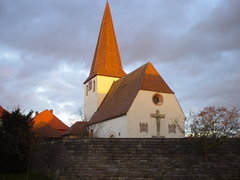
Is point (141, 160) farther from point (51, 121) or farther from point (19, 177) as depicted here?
point (51, 121)

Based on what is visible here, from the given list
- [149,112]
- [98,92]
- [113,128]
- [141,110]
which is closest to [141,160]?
[141,110]

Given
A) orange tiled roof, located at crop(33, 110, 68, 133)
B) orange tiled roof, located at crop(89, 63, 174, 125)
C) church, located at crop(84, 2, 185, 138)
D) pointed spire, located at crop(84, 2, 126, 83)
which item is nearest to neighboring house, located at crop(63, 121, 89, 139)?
church, located at crop(84, 2, 185, 138)

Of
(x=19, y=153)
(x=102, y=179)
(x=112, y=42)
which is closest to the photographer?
(x=102, y=179)

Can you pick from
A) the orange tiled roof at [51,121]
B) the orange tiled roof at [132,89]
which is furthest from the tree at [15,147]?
the orange tiled roof at [51,121]

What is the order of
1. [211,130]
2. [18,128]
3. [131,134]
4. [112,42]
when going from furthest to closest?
[112,42] < [131,134] < [18,128] < [211,130]

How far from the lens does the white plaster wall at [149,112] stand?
22.2 m

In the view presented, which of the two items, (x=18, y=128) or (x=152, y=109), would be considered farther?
(x=152, y=109)

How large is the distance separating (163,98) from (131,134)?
4.36m

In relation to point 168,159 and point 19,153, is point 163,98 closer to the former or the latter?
point 168,159

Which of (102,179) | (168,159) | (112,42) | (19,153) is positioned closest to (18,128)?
(19,153)

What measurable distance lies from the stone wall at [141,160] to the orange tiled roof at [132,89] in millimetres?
9014

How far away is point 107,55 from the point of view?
34.5 meters

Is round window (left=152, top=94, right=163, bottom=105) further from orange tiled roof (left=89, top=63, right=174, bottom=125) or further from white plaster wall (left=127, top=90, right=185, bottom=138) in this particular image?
orange tiled roof (left=89, top=63, right=174, bottom=125)

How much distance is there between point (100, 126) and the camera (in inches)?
1044
